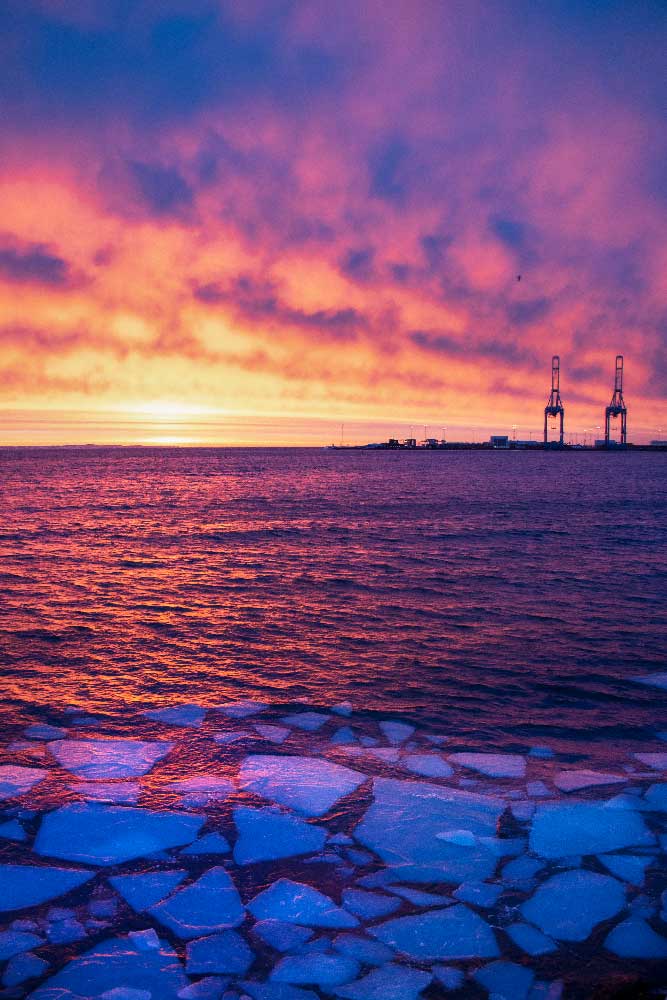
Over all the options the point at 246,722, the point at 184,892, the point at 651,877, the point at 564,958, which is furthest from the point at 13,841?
the point at 651,877

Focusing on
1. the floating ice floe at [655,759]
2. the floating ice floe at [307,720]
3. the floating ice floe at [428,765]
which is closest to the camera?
the floating ice floe at [428,765]

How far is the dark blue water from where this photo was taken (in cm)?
776

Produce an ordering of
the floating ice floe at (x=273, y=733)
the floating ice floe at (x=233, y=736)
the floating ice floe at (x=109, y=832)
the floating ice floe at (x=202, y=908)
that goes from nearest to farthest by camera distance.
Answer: the floating ice floe at (x=202, y=908) < the floating ice floe at (x=109, y=832) < the floating ice floe at (x=233, y=736) < the floating ice floe at (x=273, y=733)

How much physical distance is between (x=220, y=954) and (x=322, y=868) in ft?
3.15

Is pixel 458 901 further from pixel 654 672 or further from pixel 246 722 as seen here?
pixel 654 672

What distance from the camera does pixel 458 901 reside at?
12.9 ft

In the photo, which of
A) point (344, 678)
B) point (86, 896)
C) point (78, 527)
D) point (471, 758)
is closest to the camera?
point (86, 896)

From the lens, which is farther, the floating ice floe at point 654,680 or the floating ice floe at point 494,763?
the floating ice floe at point 654,680

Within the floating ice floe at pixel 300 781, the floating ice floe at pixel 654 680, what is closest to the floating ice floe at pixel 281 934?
the floating ice floe at pixel 300 781

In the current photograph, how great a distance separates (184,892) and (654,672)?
285 inches

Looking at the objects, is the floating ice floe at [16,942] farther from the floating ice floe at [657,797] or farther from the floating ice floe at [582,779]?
the floating ice floe at [657,797]

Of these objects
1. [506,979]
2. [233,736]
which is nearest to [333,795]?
[233,736]

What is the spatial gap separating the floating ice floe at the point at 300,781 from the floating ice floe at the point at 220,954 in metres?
1.42

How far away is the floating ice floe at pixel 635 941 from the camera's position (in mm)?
3529
